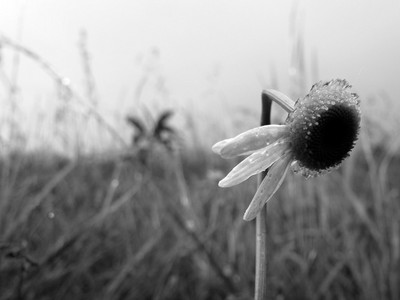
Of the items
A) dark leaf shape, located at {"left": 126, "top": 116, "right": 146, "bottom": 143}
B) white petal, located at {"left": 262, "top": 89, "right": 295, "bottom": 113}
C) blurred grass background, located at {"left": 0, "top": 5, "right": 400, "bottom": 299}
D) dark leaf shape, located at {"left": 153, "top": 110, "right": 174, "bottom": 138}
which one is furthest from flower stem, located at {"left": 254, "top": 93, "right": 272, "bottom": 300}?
dark leaf shape, located at {"left": 126, "top": 116, "right": 146, "bottom": 143}


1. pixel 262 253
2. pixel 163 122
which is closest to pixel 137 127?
pixel 163 122

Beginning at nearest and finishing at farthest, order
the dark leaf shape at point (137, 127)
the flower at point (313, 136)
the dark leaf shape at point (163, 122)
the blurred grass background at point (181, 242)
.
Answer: the flower at point (313, 136), the blurred grass background at point (181, 242), the dark leaf shape at point (163, 122), the dark leaf shape at point (137, 127)

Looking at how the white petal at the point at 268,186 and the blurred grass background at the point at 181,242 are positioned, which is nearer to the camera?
the white petal at the point at 268,186

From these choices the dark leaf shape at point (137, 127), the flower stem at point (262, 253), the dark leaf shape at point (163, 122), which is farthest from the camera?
the dark leaf shape at point (137, 127)

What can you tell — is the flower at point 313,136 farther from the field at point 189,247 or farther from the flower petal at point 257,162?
the field at point 189,247

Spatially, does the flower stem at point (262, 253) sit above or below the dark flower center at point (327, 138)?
below

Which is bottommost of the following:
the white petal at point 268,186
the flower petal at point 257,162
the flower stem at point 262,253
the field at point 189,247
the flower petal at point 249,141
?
the field at point 189,247

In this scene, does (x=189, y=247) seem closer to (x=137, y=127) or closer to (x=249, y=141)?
(x=249, y=141)

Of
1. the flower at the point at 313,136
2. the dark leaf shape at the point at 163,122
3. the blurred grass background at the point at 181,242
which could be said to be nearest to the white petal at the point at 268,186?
the flower at the point at 313,136
